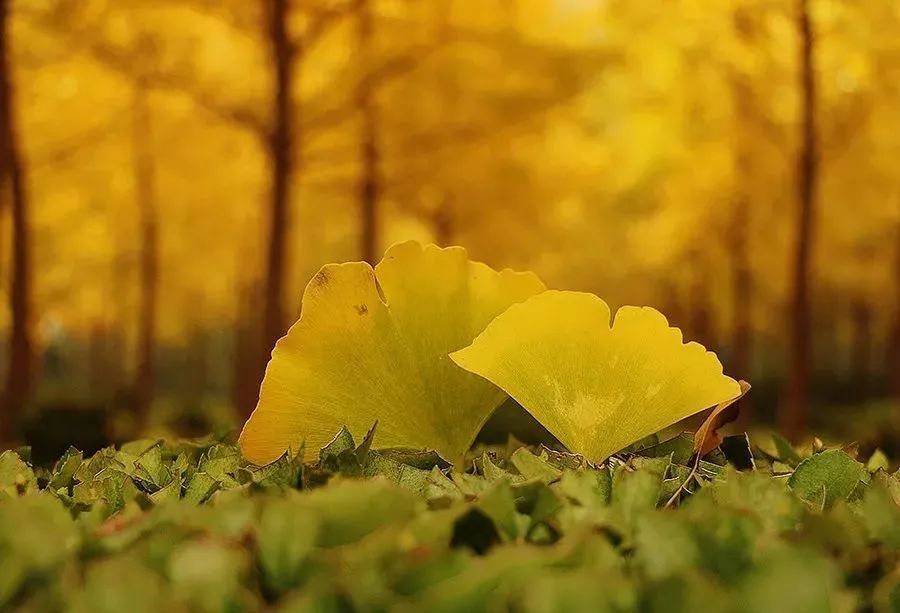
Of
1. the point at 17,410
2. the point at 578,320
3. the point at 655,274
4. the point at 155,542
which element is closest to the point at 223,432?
the point at 578,320

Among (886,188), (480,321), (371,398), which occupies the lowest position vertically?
(886,188)

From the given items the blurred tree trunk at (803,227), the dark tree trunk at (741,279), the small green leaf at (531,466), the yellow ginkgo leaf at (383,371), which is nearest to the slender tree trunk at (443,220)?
the dark tree trunk at (741,279)

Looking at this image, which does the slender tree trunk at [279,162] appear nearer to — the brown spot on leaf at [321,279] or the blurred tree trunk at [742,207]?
the blurred tree trunk at [742,207]

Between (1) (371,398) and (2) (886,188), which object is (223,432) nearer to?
(1) (371,398)

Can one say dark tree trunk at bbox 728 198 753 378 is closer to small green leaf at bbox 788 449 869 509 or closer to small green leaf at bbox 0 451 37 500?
small green leaf at bbox 788 449 869 509

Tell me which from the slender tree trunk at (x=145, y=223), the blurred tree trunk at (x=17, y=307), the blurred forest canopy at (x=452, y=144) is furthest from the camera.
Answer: the slender tree trunk at (x=145, y=223)

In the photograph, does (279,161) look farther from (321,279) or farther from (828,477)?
(828,477)
